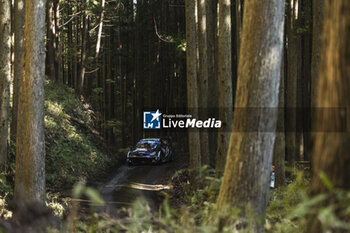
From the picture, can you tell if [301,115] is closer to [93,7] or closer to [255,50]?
[93,7]

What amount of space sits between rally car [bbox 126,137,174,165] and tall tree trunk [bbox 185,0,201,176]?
9.75 meters

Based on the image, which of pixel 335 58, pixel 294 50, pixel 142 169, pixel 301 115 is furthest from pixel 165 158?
pixel 335 58

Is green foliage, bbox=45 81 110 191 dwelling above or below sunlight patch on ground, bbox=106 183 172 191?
above

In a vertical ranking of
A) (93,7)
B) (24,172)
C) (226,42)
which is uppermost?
(93,7)

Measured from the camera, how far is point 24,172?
11938 mm

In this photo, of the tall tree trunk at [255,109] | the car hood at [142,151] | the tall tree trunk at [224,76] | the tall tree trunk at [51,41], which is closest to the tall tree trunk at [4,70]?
the tall tree trunk at [224,76]

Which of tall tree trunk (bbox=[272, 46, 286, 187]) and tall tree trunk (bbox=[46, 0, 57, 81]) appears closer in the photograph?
tall tree trunk (bbox=[272, 46, 286, 187])

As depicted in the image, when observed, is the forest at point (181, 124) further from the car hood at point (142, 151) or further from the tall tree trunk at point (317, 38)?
the car hood at point (142, 151)

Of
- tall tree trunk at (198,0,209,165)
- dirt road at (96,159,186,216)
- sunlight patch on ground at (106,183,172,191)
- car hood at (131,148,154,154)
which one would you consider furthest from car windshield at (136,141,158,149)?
tall tree trunk at (198,0,209,165)

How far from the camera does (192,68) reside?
15438 mm

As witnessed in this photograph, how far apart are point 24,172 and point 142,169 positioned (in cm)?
1255
